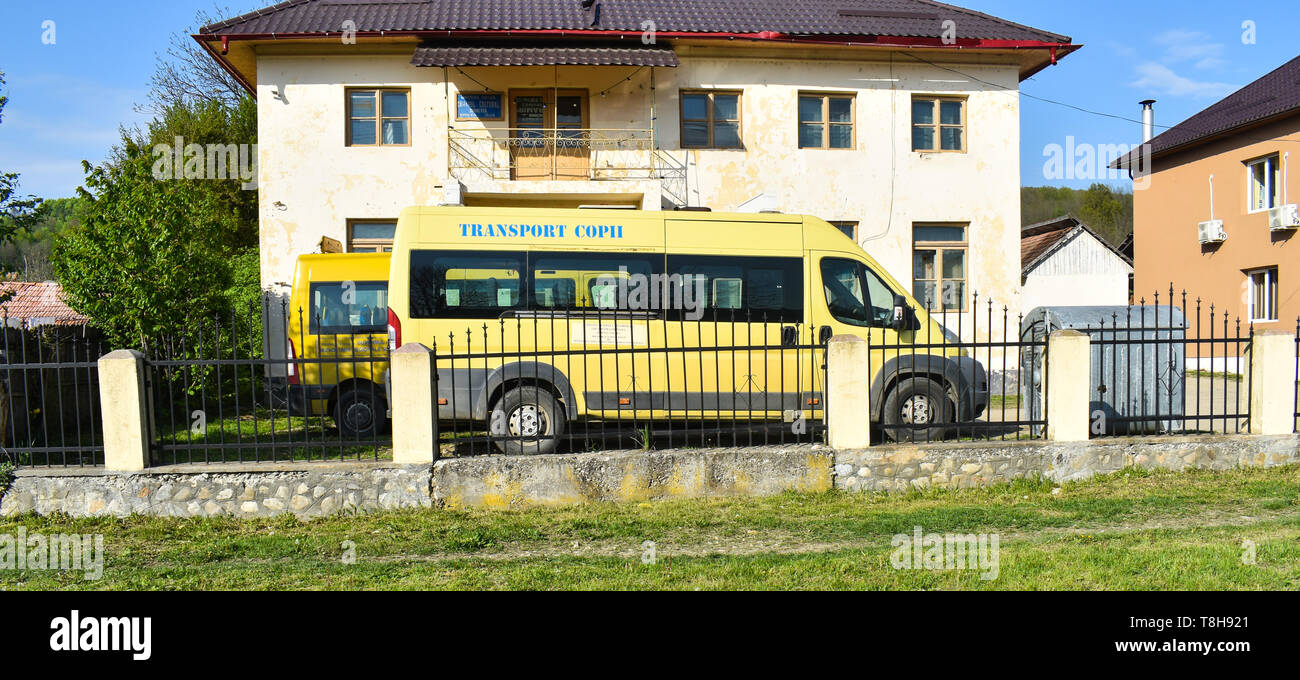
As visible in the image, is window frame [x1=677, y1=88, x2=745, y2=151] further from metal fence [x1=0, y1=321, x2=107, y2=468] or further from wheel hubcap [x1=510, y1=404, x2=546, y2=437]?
metal fence [x1=0, y1=321, x2=107, y2=468]

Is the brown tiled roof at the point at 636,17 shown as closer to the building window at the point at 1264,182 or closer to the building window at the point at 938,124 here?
the building window at the point at 938,124

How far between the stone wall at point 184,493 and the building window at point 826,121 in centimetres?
1266

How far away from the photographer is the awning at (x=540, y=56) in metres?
15.7

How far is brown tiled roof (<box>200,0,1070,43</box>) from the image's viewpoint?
655 inches

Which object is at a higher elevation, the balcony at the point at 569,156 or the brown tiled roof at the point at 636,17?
the brown tiled roof at the point at 636,17

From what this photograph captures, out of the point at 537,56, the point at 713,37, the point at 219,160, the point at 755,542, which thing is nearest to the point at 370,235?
the point at 537,56

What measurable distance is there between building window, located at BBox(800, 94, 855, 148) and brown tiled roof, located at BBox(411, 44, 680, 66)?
9.92 feet

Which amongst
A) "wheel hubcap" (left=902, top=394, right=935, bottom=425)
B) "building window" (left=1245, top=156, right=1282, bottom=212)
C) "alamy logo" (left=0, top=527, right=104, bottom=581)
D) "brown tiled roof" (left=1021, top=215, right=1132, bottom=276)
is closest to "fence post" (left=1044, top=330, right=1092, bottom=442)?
"wheel hubcap" (left=902, top=394, right=935, bottom=425)

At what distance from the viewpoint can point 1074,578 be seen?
18.0ft

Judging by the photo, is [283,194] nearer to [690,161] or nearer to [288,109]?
[288,109]

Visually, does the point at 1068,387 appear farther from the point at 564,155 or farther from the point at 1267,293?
the point at 1267,293

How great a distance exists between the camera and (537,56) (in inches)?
629

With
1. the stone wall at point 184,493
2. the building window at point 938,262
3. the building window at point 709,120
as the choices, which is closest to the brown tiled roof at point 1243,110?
the building window at point 938,262
